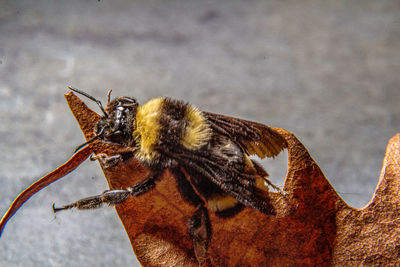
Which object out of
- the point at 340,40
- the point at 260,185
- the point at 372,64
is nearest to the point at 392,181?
the point at 260,185

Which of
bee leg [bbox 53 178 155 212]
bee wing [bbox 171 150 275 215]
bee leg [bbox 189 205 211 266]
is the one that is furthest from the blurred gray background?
bee wing [bbox 171 150 275 215]

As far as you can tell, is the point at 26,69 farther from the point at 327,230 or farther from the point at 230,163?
the point at 327,230

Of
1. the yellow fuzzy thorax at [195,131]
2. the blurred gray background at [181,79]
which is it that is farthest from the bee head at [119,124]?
the blurred gray background at [181,79]

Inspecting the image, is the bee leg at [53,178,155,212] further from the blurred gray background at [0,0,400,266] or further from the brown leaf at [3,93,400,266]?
the blurred gray background at [0,0,400,266]

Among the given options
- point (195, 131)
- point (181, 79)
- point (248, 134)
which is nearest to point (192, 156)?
point (195, 131)

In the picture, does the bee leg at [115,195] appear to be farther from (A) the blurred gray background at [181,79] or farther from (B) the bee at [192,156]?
(A) the blurred gray background at [181,79]

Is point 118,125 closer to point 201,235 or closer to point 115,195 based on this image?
point 115,195
